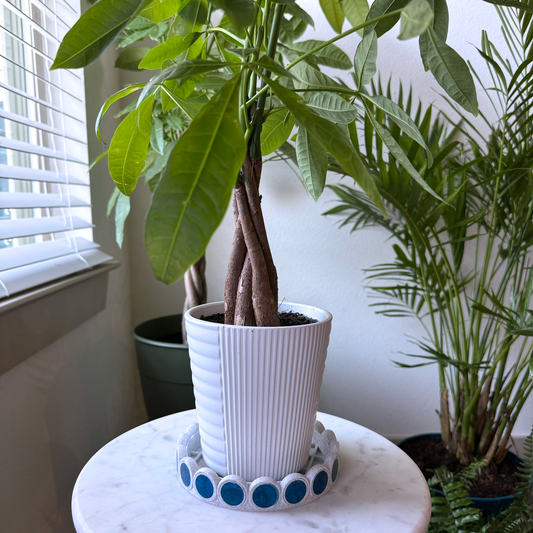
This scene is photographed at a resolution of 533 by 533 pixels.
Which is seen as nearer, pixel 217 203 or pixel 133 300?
pixel 217 203

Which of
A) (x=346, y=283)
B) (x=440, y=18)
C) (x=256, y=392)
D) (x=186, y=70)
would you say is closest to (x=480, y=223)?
(x=346, y=283)

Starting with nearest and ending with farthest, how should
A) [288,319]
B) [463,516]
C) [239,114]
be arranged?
[239,114], [288,319], [463,516]

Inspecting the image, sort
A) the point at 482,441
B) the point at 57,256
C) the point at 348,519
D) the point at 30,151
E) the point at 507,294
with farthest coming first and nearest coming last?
the point at 507,294 < the point at 482,441 < the point at 57,256 < the point at 30,151 < the point at 348,519

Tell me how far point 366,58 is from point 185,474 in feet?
1.91

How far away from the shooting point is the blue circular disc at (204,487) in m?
0.63

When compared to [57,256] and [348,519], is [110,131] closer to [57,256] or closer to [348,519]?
[57,256]

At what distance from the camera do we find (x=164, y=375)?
1297 millimetres

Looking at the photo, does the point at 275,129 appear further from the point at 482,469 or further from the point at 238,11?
the point at 482,469

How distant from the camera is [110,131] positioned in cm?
147

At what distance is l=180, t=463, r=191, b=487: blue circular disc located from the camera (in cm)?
65

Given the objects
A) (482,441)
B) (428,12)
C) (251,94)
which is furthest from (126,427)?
(428,12)

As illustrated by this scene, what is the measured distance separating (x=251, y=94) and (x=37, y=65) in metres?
0.76

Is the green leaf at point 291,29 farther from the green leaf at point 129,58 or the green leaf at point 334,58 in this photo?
the green leaf at point 129,58

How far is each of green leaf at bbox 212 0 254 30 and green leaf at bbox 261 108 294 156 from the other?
321mm
